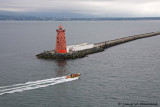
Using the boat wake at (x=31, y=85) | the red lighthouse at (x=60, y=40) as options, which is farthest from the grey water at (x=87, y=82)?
the red lighthouse at (x=60, y=40)

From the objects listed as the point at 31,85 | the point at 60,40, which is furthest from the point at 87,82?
the point at 60,40

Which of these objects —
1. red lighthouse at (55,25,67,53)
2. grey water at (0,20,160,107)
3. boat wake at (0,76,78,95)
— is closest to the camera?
grey water at (0,20,160,107)

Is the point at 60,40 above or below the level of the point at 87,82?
above

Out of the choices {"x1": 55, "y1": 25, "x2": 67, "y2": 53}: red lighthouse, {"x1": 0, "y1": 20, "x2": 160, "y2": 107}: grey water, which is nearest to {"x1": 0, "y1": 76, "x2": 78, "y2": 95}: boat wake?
{"x1": 0, "y1": 20, "x2": 160, "y2": 107}: grey water

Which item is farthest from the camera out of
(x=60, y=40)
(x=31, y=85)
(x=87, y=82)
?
(x=60, y=40)

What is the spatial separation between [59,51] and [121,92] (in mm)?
35036

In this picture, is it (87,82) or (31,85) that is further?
(87,82)

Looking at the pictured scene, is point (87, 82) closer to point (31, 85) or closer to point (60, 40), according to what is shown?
point (31, 85)

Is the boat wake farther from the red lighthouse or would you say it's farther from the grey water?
the red lighthouse

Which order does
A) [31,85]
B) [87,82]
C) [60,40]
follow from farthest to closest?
[60,40] → [87,82] → [31,85]

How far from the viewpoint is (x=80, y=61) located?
2621 inches

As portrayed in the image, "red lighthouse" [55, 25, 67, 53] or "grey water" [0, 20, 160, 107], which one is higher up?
"red lighthouse" [55, 25, 67, 53]

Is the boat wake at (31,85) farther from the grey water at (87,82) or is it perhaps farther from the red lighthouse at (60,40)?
the red lighthouse at (60,40)

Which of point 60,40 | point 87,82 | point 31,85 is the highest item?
point 60,40
